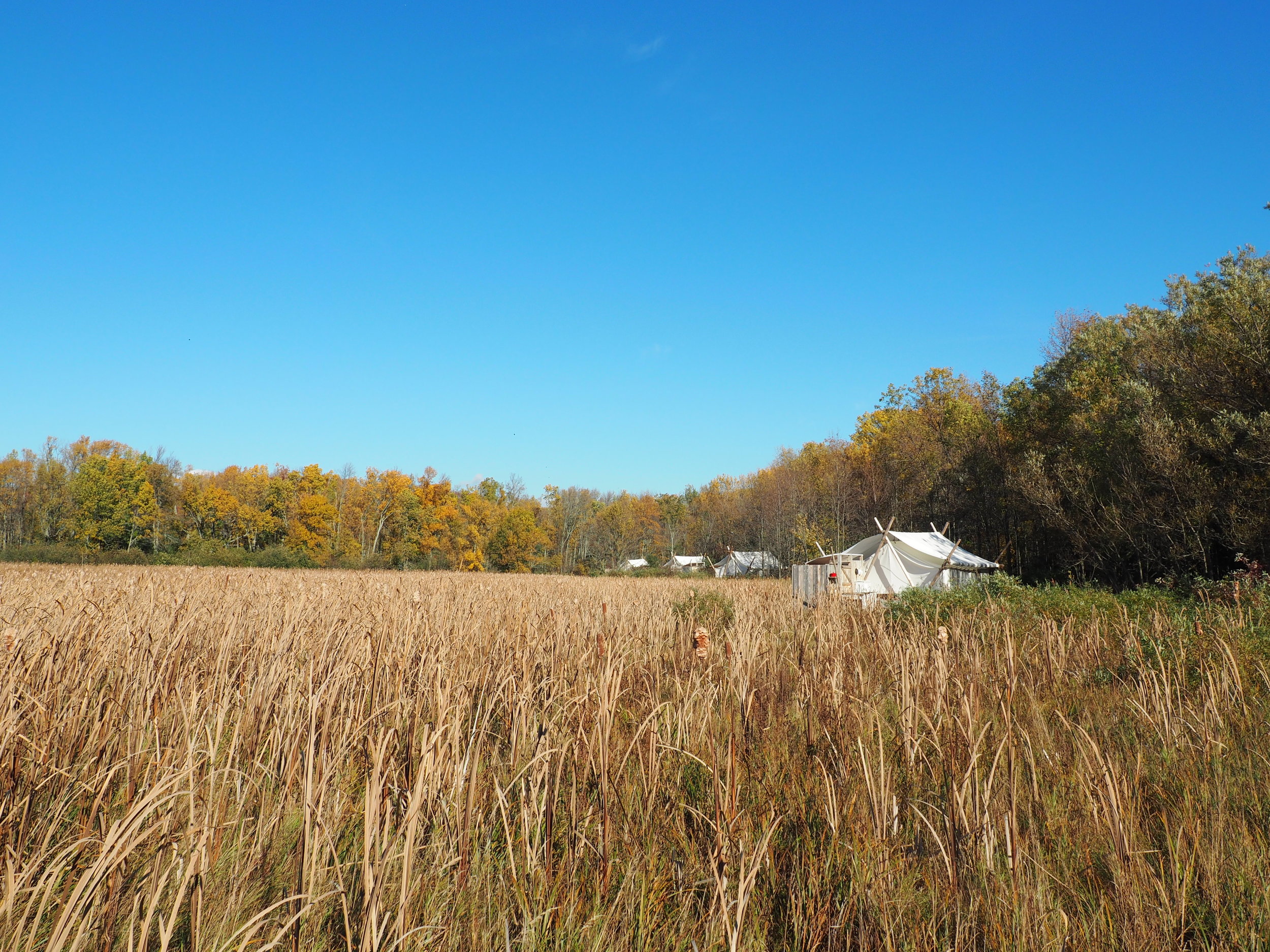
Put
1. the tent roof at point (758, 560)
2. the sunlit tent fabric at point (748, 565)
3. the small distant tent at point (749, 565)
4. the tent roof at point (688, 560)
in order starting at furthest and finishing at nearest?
the tent roof at point (688, 560)
the tent roof at point (758, 560)
the sunlit tent fabric at point (748, 565)
the small distant tent at point (749, 565)

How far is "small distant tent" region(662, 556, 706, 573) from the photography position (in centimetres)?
4984

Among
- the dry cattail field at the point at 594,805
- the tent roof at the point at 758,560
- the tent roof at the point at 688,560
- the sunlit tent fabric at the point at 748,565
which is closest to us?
the dry cattail field at the point at 594,805

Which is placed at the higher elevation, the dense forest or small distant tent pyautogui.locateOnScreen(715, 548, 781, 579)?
the dense forest

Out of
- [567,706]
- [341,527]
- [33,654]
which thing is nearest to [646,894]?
[567,706]

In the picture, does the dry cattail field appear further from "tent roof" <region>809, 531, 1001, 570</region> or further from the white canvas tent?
"tent roof" <region>809, 531, 1001, 570</region>

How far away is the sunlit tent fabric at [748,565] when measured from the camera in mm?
39375

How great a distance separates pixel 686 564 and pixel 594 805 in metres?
69.0

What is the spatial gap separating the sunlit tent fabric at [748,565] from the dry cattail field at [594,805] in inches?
1188

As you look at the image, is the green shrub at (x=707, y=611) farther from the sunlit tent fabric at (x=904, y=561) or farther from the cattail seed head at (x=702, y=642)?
the sunlit tent fabric at (x=904, y=561)

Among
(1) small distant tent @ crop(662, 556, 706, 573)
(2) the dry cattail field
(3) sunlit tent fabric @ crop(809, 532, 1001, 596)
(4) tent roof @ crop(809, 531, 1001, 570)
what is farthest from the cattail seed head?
(1) small distant tent @ crop(662, 556, 706, 573)

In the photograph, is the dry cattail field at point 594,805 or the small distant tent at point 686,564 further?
the small distant tent at point 686,564

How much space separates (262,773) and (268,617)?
272 cm

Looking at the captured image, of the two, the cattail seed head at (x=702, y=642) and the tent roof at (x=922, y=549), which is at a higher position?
the tent roof at (x=922, y=549)

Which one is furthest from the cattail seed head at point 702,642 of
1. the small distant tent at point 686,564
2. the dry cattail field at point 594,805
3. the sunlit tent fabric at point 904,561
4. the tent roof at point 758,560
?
the small distant tent at point 686,564
